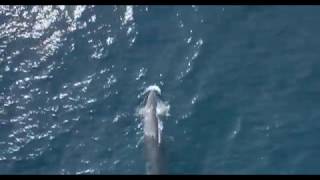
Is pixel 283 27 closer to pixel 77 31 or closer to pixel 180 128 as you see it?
pixel 180 128

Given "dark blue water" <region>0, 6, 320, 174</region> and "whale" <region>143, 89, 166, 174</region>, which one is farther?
"dark blue water" <region>0, 6, 320, 174</region>

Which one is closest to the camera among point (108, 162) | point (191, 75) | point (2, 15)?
point (108, 162)

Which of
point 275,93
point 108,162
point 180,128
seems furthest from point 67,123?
point 275,93

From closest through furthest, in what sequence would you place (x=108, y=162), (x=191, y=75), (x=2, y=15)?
(x=108, y=162) < (x=191, y=75) < (x=2, y=15)

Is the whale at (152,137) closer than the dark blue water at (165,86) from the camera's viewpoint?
Yes
